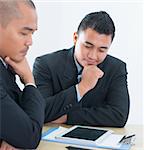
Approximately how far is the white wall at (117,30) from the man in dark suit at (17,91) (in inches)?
63.5

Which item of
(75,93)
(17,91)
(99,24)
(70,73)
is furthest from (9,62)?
(99,24)

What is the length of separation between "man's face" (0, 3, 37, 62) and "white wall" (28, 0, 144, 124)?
1.63 m

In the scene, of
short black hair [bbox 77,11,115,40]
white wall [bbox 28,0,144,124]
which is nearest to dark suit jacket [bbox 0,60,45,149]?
short black hair [bbox 77,11,115,40]

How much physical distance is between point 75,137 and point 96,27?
75 centimetres

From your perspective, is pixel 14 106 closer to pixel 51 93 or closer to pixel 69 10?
pixel 51 93

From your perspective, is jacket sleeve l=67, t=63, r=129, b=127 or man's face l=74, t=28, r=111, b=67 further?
man's face l=74, t=28, r=111, b=67

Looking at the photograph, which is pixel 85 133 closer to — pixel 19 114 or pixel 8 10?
pixel 19 114

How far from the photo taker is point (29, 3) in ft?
4.23

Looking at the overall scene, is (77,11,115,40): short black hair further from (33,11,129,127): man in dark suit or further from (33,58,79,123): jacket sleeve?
(33,58,79,123): jacket sleeve

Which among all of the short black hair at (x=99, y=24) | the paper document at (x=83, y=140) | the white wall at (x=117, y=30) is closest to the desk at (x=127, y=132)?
the paper document at (x=83, y=140)

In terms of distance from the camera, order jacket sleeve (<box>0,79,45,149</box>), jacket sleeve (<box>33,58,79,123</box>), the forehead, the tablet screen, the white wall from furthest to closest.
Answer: the white wall < the forehead < jacket sleeve (<box>33,58,79,123</box>) < the tablet screen < jacket sleeve (<box>0,79,45,149</box>)

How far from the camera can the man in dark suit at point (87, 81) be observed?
164cm

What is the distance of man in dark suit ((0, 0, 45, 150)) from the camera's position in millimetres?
1098

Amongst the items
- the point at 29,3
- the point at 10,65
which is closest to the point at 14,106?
the point at 10,65
